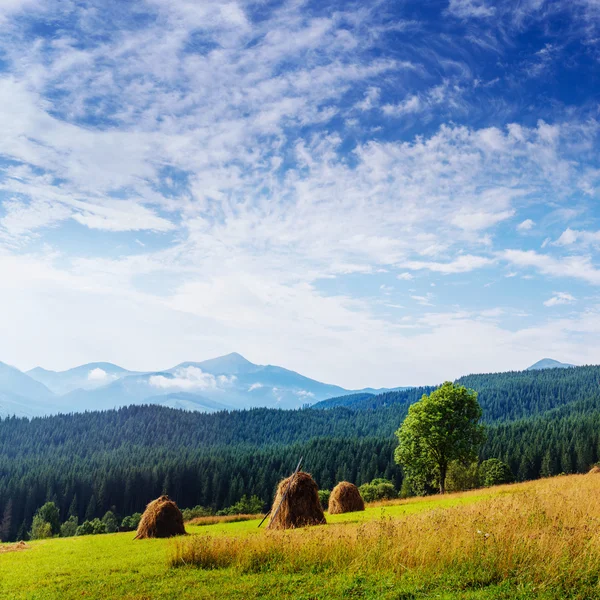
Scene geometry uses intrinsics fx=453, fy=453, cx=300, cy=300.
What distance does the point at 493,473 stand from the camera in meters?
84.4

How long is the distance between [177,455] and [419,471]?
142867 mm

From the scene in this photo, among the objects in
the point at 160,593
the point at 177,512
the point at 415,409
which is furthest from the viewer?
the point at 415,409

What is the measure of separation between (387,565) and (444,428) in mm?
38540

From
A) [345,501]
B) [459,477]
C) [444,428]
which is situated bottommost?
[459,477]

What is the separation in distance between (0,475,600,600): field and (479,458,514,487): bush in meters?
75.0

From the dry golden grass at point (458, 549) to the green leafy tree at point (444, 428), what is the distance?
31.8m

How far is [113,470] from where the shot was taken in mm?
141750

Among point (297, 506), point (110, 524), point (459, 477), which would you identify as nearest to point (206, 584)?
point (297, 506)

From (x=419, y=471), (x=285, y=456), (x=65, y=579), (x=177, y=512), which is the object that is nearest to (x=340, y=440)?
(x=285, y=456)

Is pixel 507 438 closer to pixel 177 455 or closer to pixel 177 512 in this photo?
pixel 177 455

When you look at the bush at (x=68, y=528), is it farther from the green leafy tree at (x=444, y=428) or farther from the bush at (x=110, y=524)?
the green leafy tree at (x=444, y=428)

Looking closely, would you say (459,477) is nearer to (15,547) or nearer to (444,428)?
(444,428)

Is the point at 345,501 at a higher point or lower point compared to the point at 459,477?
higher

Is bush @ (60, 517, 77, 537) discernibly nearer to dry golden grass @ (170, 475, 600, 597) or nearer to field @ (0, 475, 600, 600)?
field @ (0, 475, 600, 600)
